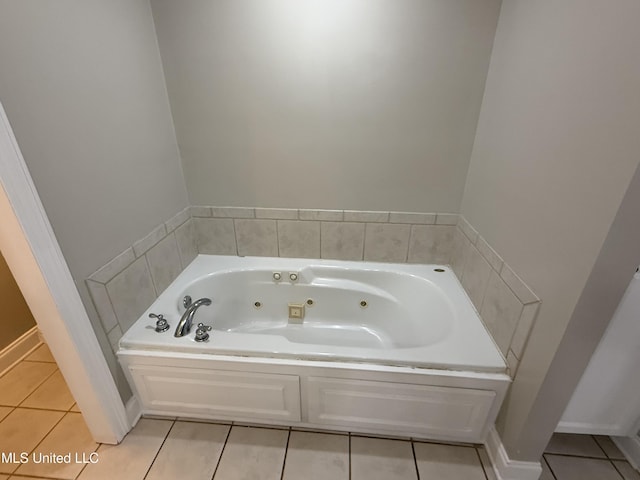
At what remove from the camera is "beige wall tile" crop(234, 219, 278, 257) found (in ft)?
6.15

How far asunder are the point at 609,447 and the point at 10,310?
320 cm

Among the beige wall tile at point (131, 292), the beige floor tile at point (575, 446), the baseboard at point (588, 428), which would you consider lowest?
the beige floor tile at point (575, 446)

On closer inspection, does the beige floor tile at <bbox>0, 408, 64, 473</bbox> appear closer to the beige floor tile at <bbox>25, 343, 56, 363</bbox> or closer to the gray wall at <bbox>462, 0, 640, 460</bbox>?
Result: the beige floor tile at <bbox>25, 343, 56, 363</bbox>

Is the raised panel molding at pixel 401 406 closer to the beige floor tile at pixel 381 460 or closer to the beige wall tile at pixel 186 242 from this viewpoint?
the beige floor tile at pixel 381 460

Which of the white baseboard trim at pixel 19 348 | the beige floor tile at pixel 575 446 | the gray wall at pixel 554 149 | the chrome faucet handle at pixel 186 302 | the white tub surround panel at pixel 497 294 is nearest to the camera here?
the gray wall at pixel 554 149

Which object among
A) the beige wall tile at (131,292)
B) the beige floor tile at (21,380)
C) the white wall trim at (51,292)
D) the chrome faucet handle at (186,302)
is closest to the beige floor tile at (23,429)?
the beige floor tile at (21,380)

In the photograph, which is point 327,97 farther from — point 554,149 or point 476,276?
point 476,276

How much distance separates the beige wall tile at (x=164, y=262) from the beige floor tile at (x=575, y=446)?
80.2 inches

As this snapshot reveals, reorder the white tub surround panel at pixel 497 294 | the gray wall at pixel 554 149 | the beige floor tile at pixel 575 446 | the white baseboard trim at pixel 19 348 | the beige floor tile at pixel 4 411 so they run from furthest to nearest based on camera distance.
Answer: the white baseboard trim at pixel 19 348
the beige floor tile at pixel 4 411
the beige floor tile at pixel 575 446
the white tub surround panel at pixel 497 294
the gray wall at pixel 554 149

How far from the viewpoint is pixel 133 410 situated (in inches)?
54.8

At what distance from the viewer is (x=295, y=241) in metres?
1.90

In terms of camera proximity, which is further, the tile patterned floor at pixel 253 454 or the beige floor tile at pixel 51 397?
the beige floor tile at pixel 51 397

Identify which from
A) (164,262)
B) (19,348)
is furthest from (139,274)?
(19,348)

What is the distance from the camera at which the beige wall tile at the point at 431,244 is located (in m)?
1.79
